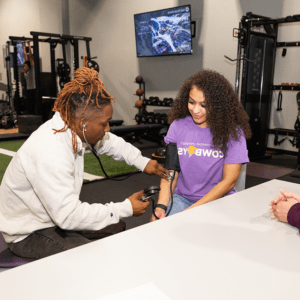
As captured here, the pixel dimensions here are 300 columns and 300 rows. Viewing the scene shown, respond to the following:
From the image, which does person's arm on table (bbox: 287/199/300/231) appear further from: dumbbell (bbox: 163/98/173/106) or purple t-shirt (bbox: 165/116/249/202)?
dumbbell (bbox: 163/98/173/106)

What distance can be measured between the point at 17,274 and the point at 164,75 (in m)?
6.54

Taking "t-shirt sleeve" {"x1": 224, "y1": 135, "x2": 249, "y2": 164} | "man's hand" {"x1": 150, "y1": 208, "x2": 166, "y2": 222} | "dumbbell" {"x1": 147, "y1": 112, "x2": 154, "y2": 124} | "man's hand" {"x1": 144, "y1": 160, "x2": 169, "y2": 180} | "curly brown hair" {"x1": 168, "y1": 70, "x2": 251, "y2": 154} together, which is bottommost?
"dumbbell" {"x1": 147, "y1": 112, "x2": 154, "y2": 124}

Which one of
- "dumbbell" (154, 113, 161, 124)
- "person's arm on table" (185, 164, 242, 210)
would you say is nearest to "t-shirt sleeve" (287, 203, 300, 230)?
"person's arm on table" (185, 164, 242, 210)

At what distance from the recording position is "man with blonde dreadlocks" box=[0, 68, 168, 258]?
114cm

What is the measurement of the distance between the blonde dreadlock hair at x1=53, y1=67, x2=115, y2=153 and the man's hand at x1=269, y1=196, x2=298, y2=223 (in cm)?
79

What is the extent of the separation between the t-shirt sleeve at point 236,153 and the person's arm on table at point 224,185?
3 cm

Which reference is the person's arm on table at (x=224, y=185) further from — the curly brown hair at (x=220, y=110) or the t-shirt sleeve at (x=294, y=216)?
the t-shirt sleeve at (x=294, y=216)

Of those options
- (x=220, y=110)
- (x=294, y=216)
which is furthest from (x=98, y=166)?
(x=294, y=216)

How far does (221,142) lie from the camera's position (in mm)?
1730

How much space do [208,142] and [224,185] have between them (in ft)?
0.87

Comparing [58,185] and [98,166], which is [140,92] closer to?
[98,166]

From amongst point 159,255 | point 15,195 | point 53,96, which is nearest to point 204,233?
point 159,255

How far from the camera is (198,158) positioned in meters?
1.79

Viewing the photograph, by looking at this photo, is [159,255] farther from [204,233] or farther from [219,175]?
[219,175]
